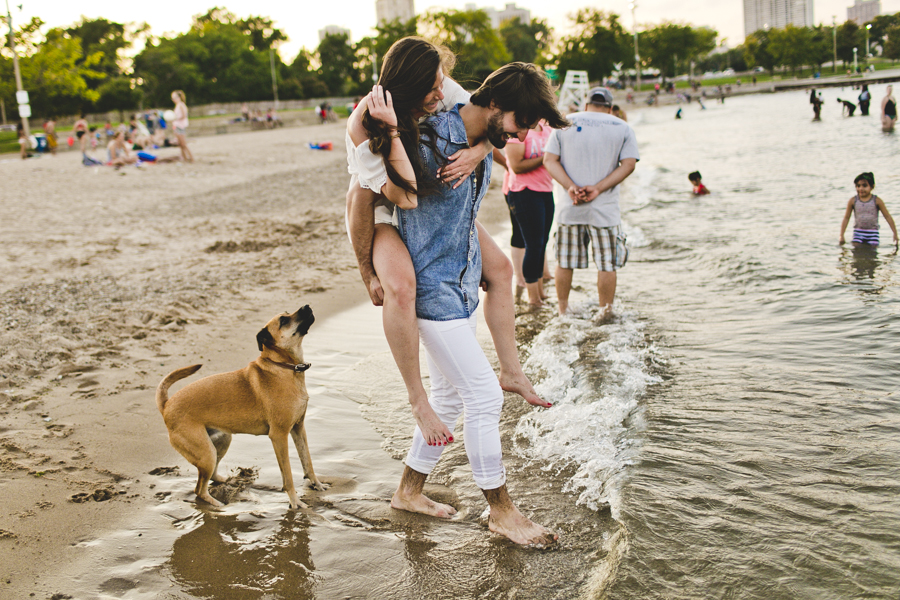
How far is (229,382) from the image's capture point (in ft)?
11.5

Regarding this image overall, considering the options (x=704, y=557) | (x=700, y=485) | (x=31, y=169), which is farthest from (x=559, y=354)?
(x=31, y=169)

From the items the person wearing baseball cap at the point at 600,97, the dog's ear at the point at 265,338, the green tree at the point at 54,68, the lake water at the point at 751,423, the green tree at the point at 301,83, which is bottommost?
the lake water at the point at 751,423

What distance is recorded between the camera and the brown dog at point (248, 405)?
3.39m

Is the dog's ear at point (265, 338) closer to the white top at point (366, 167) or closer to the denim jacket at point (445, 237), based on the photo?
the denim jacket at point (445, 237)

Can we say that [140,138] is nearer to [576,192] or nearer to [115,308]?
[115,308]

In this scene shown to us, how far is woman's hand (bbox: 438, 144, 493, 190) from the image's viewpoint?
2.60 m

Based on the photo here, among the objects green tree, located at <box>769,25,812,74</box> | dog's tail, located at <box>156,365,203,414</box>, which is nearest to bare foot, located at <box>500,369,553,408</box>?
dog's tail, located at <box>156,365,203,414</box>

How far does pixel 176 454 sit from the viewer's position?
402cm

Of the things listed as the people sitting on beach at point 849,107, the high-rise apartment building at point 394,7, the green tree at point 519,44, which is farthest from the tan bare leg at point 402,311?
the high-rise apartment building at point 394,7

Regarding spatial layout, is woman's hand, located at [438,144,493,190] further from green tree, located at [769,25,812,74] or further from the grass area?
green tree, located at [769,25,812,74]

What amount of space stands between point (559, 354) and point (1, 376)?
4.37 m

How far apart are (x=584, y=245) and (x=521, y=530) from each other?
3.59 metres

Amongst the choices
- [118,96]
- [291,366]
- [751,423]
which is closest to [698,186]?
[751,423]

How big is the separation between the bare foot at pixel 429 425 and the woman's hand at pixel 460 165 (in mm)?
951
